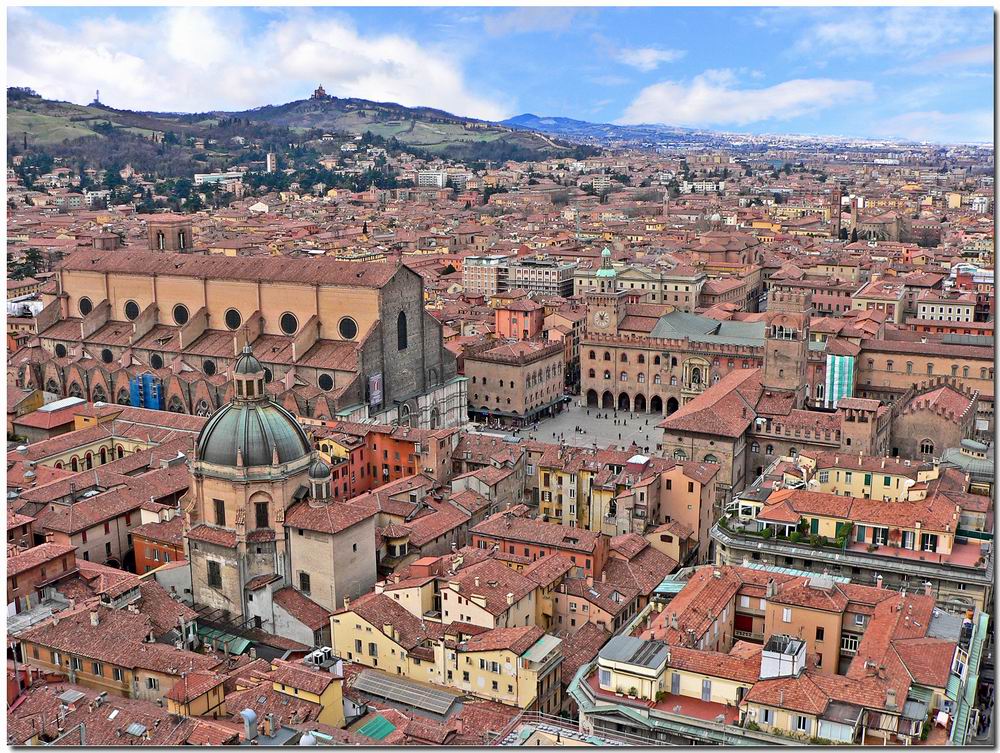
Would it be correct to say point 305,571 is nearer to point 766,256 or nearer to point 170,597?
point 170,597

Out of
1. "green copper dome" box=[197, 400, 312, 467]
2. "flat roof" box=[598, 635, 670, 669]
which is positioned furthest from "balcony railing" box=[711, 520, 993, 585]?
"green copper dome" box=[197, 400, 312, 467]

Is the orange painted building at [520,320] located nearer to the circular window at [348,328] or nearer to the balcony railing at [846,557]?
the circular window at [348,328]

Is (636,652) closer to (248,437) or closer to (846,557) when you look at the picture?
(846,557)

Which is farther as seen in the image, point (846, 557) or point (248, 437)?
point (248, 437)

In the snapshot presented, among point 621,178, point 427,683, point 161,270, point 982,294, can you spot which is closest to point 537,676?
point 427,683

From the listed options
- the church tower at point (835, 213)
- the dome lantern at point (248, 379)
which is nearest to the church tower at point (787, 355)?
the dome lantern at point (248, 379)

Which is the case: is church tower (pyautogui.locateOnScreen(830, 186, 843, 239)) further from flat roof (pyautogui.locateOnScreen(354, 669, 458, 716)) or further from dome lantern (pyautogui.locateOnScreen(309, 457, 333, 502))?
flat roof (pyautogui.locateOnScreen(354, 669, 458, 716))

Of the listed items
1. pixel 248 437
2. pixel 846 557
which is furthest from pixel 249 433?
pixel 846 557
